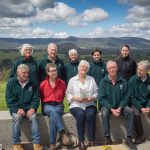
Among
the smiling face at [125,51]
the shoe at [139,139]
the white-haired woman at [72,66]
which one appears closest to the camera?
the shoe at [139,139]

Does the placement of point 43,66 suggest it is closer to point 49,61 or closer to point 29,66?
point 49,61

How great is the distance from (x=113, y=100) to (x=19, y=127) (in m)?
2.11

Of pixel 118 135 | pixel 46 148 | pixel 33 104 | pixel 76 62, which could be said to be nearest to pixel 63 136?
pixel 46 148

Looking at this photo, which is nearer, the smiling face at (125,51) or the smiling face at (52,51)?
the smiling face at (52,51)

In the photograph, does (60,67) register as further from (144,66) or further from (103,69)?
(144,66)

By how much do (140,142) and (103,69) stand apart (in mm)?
1982

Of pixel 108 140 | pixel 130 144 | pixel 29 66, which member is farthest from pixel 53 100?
pixel 130 144

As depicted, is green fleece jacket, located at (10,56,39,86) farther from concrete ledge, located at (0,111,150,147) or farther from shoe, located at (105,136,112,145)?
shoe, located at (105,136,112,145)

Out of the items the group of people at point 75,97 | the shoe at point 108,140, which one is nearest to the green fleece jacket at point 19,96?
the group of people at point 75,97

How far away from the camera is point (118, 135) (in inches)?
295

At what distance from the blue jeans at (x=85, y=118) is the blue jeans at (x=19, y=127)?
0.85m

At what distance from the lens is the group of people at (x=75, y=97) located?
21.7ft

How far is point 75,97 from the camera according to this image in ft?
22.9

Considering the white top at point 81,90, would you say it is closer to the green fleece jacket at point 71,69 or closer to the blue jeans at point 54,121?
the blue jeans at point 54,121
